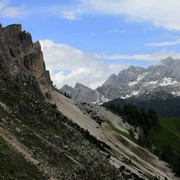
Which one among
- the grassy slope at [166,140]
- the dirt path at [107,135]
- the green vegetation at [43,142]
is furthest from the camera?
the grassy slope at [166,140]

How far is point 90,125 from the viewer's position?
11231 cm

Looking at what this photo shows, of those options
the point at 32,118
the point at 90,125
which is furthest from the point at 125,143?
the point at 32,118

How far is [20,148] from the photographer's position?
4425 cm

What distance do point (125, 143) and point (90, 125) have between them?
1305cm

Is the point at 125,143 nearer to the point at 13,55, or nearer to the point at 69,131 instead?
the point at 13,55

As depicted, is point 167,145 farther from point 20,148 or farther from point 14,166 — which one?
point 14,166

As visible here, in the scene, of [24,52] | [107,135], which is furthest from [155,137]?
[24,52]

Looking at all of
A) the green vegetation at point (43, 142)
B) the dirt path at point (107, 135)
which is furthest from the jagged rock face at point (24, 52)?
the green vegetation at point (43, 142)

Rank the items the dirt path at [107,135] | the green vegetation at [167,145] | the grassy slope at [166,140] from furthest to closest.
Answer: the grassy slope at [166,140] < the green vegetation at [167,145] < the dirt path at [107,135]

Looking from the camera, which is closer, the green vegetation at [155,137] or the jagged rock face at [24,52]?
the jagged rock face at [24,52]

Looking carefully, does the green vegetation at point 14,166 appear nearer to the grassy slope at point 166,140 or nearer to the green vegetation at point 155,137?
the green vegetation at point 155,137

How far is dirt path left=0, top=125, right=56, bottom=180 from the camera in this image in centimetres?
4253

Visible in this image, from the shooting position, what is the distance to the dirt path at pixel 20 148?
42531mm

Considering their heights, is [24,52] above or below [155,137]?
above
